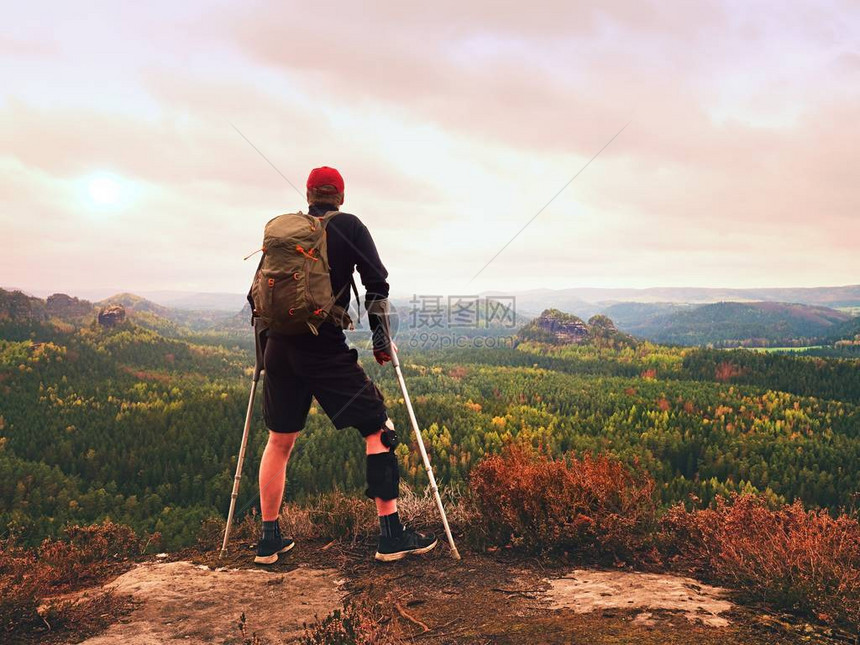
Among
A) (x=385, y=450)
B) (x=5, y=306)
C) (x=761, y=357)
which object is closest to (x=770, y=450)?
(x=385, y=450)

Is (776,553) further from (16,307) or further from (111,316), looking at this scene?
(111,316)

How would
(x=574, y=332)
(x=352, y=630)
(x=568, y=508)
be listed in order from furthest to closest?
(x=574, y=332)
(x=568, y=508)
(x=352, y=630)

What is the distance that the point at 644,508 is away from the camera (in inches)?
235

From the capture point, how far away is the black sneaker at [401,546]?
17.5 ft

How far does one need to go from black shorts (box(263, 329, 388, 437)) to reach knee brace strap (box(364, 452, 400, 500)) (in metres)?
0.31

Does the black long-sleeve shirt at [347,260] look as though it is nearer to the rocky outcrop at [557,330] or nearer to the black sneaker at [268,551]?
the black sneaker at [268,551]

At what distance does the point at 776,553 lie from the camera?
460cm

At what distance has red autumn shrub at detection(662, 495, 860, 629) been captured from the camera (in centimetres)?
406

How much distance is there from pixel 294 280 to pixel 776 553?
519 centimetres

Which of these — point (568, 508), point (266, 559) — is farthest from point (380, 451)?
point (568, 508)

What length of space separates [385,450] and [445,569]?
145 centimetres

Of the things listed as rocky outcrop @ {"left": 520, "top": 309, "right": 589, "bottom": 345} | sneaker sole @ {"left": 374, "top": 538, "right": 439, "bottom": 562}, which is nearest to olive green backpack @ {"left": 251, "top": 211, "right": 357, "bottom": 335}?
sneaker sole @ {"left": 374, "top": 538, "right": 439, "bottom": 562}

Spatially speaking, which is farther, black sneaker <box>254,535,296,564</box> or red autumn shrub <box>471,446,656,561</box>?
red autumn shrub <box>471,446,656,561</box>

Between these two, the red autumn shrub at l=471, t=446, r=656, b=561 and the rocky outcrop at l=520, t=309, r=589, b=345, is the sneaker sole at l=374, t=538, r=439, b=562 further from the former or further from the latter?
the rocky outcrop at l=520, t=309, r=589, b=345
